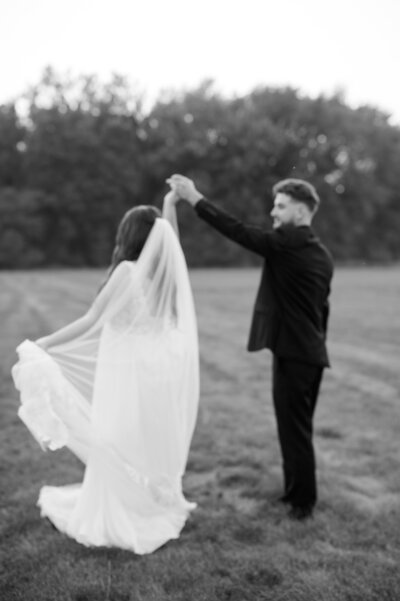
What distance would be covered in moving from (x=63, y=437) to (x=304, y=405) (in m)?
1.66

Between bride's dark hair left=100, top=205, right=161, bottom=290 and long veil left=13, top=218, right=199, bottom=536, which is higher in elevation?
bride's dark hair left=100, top=205, right=161, bottom=290

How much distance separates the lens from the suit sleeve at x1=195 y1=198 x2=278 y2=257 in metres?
4.02

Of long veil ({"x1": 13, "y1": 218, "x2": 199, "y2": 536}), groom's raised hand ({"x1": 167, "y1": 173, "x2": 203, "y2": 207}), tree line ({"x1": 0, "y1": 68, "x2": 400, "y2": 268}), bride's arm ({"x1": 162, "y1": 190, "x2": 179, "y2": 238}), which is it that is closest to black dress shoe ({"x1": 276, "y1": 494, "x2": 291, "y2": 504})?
long veil ({"x1": 13, "y1": 218, "x2": 199, "y2": 536})

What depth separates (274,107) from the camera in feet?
182

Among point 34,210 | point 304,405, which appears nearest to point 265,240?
point 304,405

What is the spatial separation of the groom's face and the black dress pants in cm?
95

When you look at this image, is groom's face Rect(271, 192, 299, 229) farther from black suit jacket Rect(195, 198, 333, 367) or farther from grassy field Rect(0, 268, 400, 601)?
grassy field Rect(0, 268, 400, 601)

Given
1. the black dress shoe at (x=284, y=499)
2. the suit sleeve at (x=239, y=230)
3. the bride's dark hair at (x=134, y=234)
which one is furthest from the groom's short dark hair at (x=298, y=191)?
the black dress shoe at (x=284, y=499)

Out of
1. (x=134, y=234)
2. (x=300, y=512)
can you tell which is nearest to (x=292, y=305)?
(x=134, y=234)

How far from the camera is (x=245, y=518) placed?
4273 mm

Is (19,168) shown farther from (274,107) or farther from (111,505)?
(111,505)

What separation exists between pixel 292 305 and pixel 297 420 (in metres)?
0.81

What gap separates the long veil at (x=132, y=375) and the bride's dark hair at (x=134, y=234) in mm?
53

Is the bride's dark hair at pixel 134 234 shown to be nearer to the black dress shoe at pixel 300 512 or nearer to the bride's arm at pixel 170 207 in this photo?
the bride's arm at pixel 170 207
